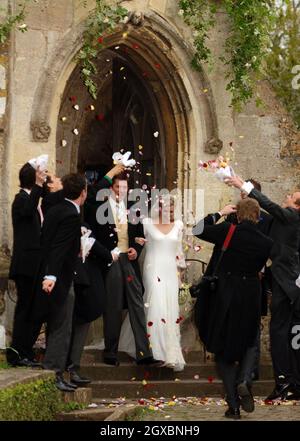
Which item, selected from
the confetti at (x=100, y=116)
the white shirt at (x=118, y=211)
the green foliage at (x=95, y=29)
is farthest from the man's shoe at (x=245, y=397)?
the confetti at (x=100, y=116)

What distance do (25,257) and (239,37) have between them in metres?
4.15

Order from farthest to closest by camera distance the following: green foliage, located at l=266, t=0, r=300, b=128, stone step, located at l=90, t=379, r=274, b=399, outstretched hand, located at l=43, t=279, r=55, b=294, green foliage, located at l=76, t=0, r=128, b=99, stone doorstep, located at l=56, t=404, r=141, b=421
→ green foliage, located at l=266, t=0, r=300, b=128 → green foliage, located at l=76, t=0, r=128, b=99 → stone step, located at l=90, t=379, r=274, b=399 → outstretched hand, located at l=43, t=279, r=55, b=294 → stone doorstep, located at l=56, t=404, r=141, b=421

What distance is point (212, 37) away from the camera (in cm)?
1575

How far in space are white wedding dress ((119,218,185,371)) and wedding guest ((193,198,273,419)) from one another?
1880 mm

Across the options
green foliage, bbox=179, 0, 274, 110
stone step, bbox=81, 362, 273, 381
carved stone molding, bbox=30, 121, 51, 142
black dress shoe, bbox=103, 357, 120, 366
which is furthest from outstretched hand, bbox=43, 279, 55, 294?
green foliage, bbox=179, 0, 274, 110

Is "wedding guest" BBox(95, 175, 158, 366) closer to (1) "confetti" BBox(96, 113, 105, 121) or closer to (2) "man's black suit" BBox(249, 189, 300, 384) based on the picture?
(2) "man's black suit" BBox(249, 189, 300, 384)

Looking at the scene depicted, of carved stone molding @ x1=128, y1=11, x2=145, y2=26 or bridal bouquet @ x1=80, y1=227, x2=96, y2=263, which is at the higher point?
carved stone molding @ x1=128, y1=11, x2=145, y2=26

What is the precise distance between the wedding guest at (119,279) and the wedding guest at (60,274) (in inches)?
74.6

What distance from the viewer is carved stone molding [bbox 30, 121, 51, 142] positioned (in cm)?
1458

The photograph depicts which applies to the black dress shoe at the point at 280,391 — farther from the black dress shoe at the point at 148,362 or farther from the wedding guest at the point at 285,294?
the black dress shoe at the point at 148,362

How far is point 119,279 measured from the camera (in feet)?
47.4

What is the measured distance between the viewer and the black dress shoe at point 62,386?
40.1 ft
